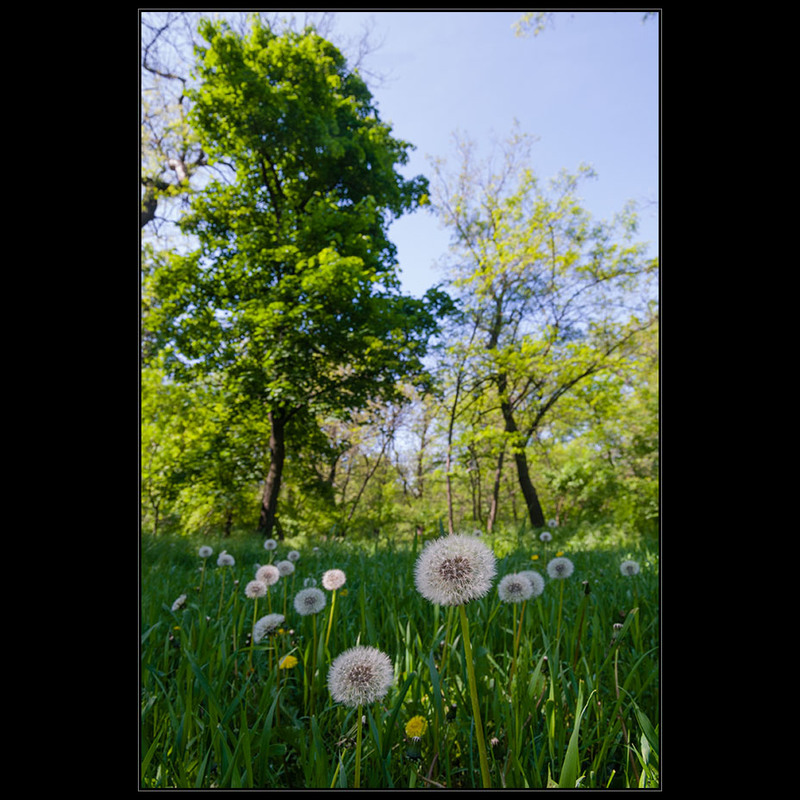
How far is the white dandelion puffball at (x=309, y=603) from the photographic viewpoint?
1433mm

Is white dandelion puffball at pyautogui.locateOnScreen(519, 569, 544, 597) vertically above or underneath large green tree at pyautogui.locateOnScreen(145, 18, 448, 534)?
underneath

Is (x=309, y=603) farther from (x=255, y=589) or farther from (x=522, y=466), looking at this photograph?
(x=522, y=466)

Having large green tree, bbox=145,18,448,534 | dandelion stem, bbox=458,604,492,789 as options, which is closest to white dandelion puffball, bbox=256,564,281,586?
dandelion stem, bbox=458,604,492,789

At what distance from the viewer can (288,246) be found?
26.2 feet

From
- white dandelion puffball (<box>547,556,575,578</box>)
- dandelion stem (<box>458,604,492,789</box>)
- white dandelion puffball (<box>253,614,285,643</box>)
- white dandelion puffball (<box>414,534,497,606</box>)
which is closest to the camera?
dandelion stem (<box>458,604,492,789</box>)

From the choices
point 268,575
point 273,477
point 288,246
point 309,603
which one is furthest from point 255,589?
point 273,477

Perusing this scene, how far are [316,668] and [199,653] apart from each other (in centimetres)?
46

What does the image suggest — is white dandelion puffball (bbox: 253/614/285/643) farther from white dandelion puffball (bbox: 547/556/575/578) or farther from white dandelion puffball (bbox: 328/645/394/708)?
white dandelion puffball (bbox: 547/556/575/578)

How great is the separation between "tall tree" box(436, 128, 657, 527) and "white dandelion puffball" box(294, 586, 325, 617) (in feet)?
27.9

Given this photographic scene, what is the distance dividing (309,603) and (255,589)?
0.50 m

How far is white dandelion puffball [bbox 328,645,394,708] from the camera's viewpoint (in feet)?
2.77
